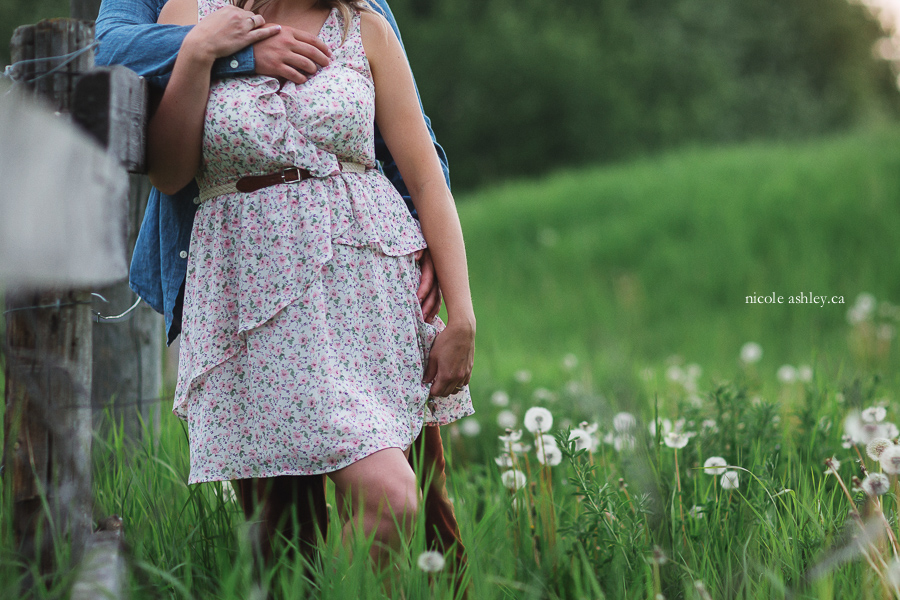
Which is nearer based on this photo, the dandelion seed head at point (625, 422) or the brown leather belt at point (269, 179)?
the brown leather belt at point (269, 179)

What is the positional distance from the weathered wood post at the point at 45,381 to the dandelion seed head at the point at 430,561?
0.62 meters

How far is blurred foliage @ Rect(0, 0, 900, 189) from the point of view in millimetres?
24484

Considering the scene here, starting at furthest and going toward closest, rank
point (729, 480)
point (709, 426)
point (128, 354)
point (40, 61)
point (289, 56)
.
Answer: point (709, 426)
point (128, 354)
point (729, 480)
point (289, 56)
point (40, 61)

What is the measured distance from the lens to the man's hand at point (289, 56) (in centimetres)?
169

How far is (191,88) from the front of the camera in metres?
1.65

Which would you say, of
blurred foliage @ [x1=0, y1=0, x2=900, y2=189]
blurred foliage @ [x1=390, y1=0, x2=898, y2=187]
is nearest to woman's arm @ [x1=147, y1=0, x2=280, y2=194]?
blurred foliage @ [x1=0, y1=0, x2=900, y2=189]

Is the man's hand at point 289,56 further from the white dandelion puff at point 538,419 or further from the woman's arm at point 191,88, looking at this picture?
the white dandelion puff at point 538,419

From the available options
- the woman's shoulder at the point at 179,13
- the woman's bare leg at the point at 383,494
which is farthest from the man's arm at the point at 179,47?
the woman's bare leg at the point at 383,494

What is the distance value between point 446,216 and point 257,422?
2.03 ft

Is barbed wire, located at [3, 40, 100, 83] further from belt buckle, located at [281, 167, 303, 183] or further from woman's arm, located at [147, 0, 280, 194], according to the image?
belt buckle, located at [281, 167, 303, 183]

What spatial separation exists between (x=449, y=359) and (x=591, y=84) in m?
24.2

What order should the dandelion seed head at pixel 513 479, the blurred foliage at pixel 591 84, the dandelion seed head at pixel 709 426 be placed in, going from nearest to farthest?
1. the dandelion seed head at pixel 513 479
2. the dandelion seed head at pixel 709 426
3. the blurred foliage at pixel 591 84

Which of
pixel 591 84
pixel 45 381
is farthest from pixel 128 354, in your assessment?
pixel 591 84

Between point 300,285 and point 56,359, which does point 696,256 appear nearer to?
point 300,285
